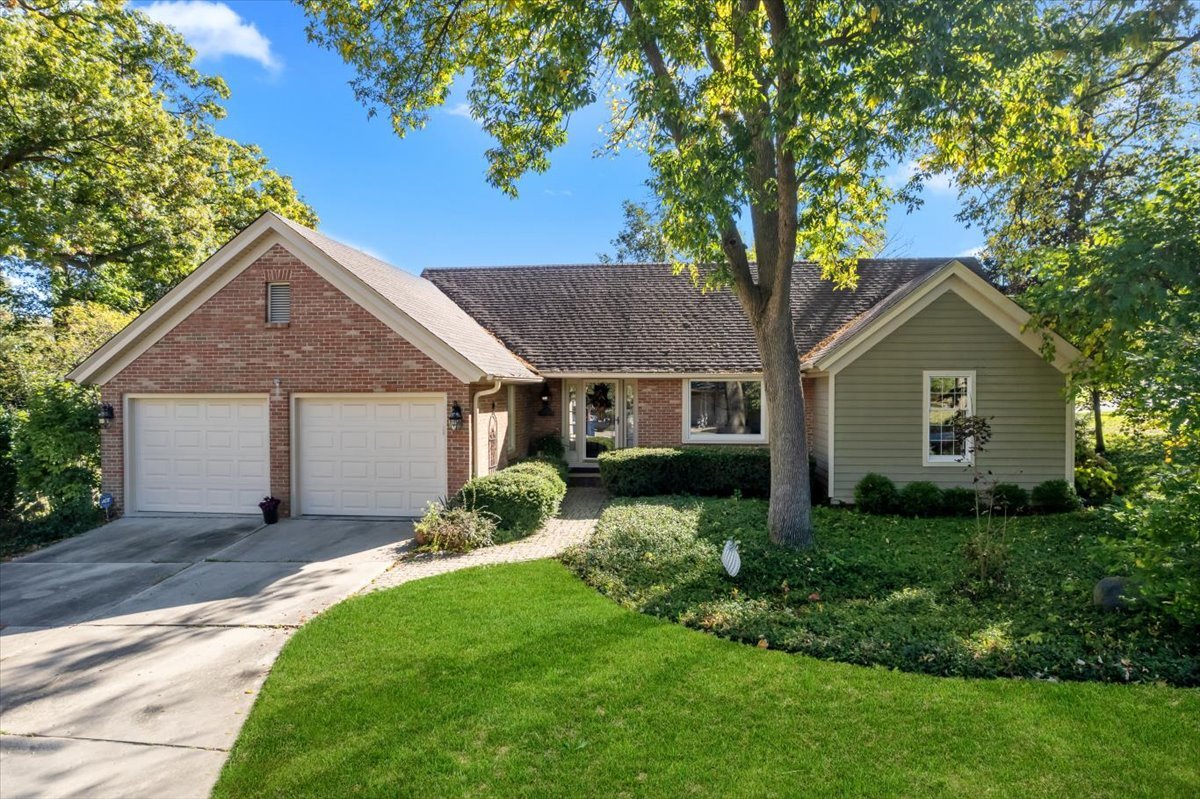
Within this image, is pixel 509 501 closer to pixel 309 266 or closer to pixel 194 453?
pixel 309 266

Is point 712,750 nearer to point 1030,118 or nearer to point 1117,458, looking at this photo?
point 1030,118

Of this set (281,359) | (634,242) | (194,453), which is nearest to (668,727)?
(281,359)

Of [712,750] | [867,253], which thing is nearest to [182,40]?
[867,253]

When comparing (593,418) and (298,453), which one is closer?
(298,453)

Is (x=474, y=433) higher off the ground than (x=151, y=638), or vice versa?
(x=474, y=433)

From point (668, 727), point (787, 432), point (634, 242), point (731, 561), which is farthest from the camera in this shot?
point (634, 242)

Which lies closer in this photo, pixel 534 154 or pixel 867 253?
pixel 534 154

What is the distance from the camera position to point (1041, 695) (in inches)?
183

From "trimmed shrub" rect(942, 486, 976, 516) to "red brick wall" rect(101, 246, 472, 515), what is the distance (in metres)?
9.22

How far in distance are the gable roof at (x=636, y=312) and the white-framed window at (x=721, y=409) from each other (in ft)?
1.93

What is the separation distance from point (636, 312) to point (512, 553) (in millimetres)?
9198

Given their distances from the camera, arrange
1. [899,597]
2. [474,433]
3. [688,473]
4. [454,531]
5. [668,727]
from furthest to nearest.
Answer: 1. [688,473]
2. [474,433]
3. [454,531]
4. [899,597]
5. [668,727]

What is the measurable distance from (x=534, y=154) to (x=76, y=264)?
635 inches

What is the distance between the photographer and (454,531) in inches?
371
